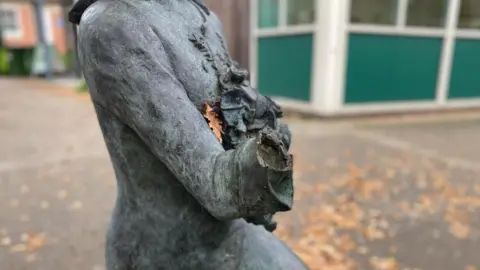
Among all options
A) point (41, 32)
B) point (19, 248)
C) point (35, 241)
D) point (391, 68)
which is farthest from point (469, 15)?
point (41, 32)

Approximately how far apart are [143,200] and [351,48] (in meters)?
7.91

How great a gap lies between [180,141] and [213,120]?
148 millimetres

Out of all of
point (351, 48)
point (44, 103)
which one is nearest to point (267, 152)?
point (351, 48)

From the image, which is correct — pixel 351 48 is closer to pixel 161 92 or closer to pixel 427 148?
pixel 427 148

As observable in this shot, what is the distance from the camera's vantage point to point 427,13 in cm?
928

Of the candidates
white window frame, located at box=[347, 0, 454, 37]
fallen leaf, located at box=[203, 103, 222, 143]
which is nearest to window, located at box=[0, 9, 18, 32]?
white window frame, located at box=[347, 0, 454, 37]

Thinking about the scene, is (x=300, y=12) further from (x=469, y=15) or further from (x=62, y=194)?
(x=62, y=194)

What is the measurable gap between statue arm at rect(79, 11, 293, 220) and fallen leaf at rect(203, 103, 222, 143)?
3.3 inches

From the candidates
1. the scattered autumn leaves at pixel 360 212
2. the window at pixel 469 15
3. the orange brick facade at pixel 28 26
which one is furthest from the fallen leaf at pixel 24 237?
the orange brick facade at pixel 28 26

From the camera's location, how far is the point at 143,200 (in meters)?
1.09

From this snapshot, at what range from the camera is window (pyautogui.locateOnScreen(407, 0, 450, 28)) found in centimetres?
907

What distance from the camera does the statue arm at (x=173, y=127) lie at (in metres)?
0.72

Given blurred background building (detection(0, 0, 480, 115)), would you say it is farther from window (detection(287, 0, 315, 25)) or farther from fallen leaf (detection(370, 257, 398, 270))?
fallen leaf (detection(370, 257, 398, 270))

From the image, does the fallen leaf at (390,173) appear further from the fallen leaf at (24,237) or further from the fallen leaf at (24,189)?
the fallen leaf at (24,189)
